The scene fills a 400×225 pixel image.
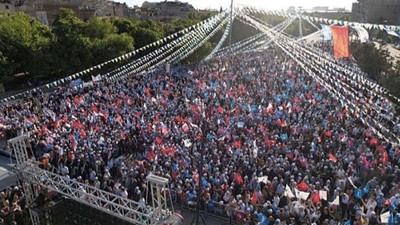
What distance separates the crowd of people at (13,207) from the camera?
10.7 m

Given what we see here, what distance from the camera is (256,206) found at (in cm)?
1111

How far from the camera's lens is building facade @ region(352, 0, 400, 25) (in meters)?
82.5

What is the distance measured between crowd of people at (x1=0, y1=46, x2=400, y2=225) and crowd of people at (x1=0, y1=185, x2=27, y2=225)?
181 centimetres

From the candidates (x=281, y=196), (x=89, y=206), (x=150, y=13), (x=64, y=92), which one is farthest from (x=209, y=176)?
(x=150, y=13)

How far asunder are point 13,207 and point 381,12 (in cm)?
9279

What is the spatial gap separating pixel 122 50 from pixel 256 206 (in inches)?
1026

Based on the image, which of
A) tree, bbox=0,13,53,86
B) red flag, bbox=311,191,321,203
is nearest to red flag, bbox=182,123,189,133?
red flag, bbox=311,191,321,203

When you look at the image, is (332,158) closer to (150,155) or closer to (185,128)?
(185,128)

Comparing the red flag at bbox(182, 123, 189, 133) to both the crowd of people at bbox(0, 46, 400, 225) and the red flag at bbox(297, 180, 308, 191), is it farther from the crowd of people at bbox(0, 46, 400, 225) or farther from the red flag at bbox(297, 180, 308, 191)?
the red flag at bbox(297, 180, 308, 191)

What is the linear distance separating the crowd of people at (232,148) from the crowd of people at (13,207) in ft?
5.95

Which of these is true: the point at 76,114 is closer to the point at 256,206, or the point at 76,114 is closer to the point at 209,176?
the point at 209,176

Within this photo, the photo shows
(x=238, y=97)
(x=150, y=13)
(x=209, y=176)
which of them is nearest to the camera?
(x=209, y=176)

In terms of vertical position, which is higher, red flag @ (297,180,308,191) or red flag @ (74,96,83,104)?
red flag @ (74,96,83,104)

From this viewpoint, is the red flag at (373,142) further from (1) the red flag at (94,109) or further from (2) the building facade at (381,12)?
(2) the building facade at (381,12)
